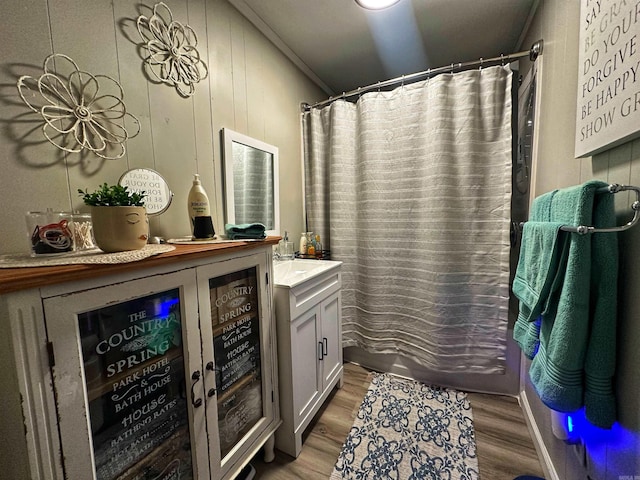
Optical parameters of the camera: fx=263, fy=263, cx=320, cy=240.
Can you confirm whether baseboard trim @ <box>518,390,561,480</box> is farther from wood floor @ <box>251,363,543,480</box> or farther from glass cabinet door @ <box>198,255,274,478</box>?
glass cabinet door @ <box>198,255,274,478</box>

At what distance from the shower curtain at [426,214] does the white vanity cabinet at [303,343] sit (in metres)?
0.38

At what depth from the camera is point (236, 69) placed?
59.2 inches

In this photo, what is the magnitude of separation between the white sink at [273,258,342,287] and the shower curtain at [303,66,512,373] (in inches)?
12.6

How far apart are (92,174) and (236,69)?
38.9 inches

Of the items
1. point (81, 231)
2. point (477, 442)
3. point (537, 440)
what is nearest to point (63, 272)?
point (81, 231)

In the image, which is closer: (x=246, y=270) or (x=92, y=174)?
(x=92, y=174)

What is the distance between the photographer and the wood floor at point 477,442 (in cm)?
122

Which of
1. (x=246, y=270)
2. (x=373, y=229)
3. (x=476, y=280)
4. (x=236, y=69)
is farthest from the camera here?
(x=373, y=229)

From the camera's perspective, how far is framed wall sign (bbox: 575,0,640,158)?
25.1 inches

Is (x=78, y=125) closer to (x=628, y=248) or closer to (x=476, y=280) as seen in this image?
(x=628, y=248)

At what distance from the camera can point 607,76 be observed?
2.40 feet

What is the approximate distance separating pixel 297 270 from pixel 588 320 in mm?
1258

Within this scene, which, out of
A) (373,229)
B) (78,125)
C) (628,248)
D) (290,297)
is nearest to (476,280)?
(373,229)

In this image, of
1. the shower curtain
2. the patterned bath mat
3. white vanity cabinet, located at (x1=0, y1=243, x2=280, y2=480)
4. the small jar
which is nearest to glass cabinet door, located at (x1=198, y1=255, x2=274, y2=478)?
white vanity cabinet, located at (x1=0, y1=243, x2=280, y2=480)
